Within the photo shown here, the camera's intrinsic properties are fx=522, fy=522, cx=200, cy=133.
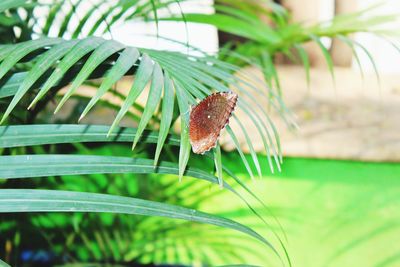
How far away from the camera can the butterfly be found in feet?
2.45

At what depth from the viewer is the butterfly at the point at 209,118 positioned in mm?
747

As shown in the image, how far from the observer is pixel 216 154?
0.73 meters

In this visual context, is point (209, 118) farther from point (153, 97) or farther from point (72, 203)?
point (72, 203)

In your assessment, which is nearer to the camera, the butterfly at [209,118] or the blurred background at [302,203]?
the butterfly at [209,118]

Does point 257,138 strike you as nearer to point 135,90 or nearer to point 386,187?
point 386,187

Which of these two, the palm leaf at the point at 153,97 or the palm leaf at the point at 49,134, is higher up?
the palm leaf at the point at 153,97

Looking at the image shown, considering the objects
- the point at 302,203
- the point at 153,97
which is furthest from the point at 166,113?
the point at 302,203

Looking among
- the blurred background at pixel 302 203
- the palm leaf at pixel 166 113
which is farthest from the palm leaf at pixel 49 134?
the blurred background at pixel 302 203

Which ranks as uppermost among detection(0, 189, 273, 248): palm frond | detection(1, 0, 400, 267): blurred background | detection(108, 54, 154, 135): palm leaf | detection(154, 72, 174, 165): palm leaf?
detection(108, 54, 154, 135): palm leaf

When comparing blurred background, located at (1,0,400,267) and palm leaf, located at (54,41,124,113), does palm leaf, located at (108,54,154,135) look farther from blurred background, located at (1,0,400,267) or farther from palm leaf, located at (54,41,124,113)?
blurred background, located at (1,0,400,267)

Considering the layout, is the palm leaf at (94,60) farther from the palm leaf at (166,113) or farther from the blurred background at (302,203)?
the blurred background at (302,203)

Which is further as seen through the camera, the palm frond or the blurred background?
the blurred background

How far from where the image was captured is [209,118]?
784 mm

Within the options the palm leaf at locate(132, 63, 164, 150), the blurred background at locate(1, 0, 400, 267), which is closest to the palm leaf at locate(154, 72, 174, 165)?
the palm leaf at locate(132, 63, 164, 150)
